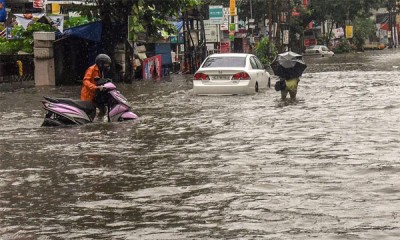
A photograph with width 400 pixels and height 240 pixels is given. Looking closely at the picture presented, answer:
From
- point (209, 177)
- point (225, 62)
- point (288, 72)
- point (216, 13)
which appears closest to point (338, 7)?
point (216, 13)

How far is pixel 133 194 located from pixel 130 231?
177 centimetres

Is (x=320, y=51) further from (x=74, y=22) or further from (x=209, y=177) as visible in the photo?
(x=209, y=177)

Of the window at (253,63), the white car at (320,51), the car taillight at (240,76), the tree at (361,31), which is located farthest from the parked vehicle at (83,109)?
the tree at (361,31)

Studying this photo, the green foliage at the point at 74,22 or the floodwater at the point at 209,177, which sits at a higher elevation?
the green foliage at the point at 74,22

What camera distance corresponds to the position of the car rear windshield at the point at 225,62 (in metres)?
23.3

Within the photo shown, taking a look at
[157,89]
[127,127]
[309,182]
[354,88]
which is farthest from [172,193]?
[157,89]

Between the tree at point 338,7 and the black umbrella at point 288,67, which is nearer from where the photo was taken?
the black umbrella at point 288,67

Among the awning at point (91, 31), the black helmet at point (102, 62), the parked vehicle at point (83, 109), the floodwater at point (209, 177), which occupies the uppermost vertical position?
the awning at point (91, 31)

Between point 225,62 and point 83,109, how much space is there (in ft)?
27.4

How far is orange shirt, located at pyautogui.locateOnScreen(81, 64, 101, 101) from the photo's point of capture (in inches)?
617

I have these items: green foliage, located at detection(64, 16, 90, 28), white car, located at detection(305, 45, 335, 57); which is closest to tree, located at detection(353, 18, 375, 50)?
white car, located at detection(305, 45, 335, 57)

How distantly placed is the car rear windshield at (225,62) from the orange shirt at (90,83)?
7.66m

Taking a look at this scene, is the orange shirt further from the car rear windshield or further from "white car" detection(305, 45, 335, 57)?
"white car" detection(305, 45, 335, 57)

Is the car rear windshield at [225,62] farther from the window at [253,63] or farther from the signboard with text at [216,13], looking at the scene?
the signboard with text at [216,13]
